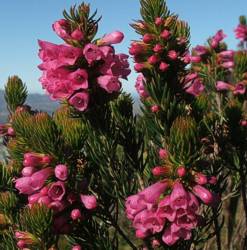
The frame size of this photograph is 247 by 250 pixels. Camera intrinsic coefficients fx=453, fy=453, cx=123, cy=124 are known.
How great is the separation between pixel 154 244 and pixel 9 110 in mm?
2223

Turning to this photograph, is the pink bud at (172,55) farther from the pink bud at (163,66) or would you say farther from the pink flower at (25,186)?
the pink flower at (25,186)

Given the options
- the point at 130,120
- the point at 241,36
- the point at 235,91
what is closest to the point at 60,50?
the point at 130,120

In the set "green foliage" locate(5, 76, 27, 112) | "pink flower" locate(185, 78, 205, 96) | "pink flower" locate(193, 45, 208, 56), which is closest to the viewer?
"pink flower" locate(185, 78, 205, 96)

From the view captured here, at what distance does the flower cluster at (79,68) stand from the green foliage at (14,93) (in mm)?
1422

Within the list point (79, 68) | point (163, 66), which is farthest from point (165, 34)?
point (79, 68)

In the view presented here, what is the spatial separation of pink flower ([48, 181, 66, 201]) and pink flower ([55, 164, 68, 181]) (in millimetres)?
67

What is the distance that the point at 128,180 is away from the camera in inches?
119

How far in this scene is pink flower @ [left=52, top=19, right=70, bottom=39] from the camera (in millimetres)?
2821

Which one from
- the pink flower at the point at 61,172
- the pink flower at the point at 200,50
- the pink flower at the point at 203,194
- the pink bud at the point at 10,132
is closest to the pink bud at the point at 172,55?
the pink flower at the point at 203,194

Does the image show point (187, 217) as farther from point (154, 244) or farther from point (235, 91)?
point (235, 91)

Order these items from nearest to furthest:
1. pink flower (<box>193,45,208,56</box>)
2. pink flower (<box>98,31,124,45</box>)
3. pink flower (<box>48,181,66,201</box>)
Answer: pink flower (<box>48,181,66,201</box>), pink flower (<box>98,31,124,45</box>), pink flower (<box>193,45,208,56</box>)

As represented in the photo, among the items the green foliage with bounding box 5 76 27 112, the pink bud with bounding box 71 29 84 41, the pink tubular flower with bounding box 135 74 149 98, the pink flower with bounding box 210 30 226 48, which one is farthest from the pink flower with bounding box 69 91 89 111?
the pink flower with bounding box 210 30 226 48

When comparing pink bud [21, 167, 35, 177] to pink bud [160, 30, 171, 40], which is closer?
pink bud [21, 167, 35, 177]

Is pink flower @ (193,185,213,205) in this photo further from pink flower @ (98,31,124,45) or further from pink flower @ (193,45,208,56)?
pink flower @ (193,45,208,56)
